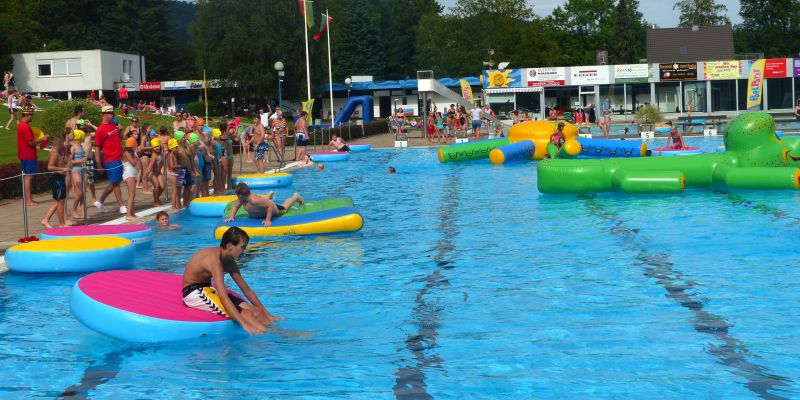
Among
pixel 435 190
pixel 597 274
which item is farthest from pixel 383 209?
pixel 597 274

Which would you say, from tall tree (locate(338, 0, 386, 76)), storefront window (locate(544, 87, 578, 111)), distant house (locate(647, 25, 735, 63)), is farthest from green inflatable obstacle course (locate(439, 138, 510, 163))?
tall tree (locate(338, 0, 386, 76))

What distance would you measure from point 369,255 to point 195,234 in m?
3.18

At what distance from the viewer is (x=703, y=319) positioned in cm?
791

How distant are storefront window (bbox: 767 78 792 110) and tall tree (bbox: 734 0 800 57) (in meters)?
35.1

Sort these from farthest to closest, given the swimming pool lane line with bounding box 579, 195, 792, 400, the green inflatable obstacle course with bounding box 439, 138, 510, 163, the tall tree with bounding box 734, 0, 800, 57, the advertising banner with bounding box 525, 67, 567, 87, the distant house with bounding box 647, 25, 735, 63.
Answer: the tall tree with bounding box 734, 0, 800, 57
the distant house with bounding box 647, 25, 735, 63
the advertising banner with bounding box 525, 67, 567, 87
the green inflatable obstacle course with bounding box 439, 138, 510, 163
the swimming pool lane line with bounding box 579, 195, 792, 400

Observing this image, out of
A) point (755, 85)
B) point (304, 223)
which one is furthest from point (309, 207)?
point (755, 85)

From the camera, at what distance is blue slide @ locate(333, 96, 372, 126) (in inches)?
1629

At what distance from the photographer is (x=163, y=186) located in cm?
1645

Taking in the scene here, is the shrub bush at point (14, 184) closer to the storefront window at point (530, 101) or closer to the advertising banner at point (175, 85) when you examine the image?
the storefront window at point (530, 101)

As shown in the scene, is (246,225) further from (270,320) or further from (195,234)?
(270,320)

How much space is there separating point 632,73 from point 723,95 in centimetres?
508

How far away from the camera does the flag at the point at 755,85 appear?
4343 cm

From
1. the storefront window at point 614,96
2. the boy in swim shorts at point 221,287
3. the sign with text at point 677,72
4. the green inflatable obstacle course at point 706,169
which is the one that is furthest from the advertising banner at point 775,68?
the boy in swim shorts at point 221,287

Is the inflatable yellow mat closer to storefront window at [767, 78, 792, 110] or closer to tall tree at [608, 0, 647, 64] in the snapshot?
storefront window at [767, 78, 792, 110]
